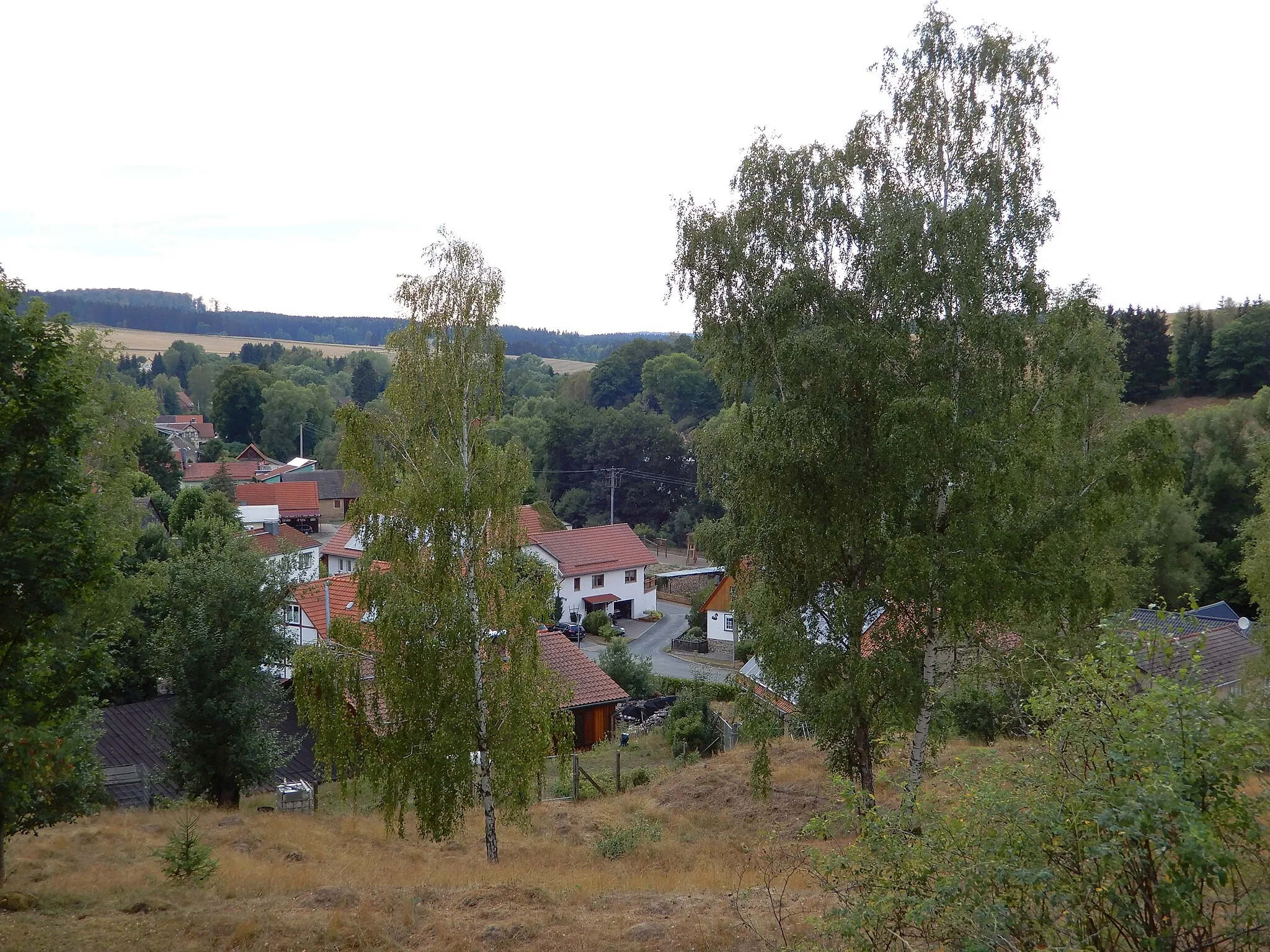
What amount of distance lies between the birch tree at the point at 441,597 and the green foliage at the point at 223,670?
462 centimetres

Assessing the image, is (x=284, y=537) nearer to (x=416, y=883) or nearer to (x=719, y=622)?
(x=719, y=622)

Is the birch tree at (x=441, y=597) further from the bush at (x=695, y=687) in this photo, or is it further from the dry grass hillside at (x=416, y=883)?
the bush at (x=695, y=687)

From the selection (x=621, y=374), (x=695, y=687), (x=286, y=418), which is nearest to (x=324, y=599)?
(x=695, y=687)

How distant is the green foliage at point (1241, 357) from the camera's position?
52.4m

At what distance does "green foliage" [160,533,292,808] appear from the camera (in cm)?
1566

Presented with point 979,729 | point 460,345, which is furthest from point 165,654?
point 979,729

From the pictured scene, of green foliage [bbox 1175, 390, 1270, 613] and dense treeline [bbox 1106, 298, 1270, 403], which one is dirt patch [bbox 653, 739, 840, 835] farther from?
dense treeline [bbox 1106, 298, 1270, 403]

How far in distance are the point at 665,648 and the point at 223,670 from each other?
85.0 ft

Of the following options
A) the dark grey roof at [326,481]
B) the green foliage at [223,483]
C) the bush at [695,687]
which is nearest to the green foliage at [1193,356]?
the bush at [695,687]

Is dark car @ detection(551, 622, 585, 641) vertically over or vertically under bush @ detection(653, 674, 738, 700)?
under

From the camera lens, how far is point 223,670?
15617 millimetres

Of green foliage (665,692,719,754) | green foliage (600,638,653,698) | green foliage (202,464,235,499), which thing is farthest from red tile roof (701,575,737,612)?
green foliage (202,464,235,499)

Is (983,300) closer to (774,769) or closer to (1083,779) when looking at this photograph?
(1083,779)

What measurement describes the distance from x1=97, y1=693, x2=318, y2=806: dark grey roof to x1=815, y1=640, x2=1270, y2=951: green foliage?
13728 mm
